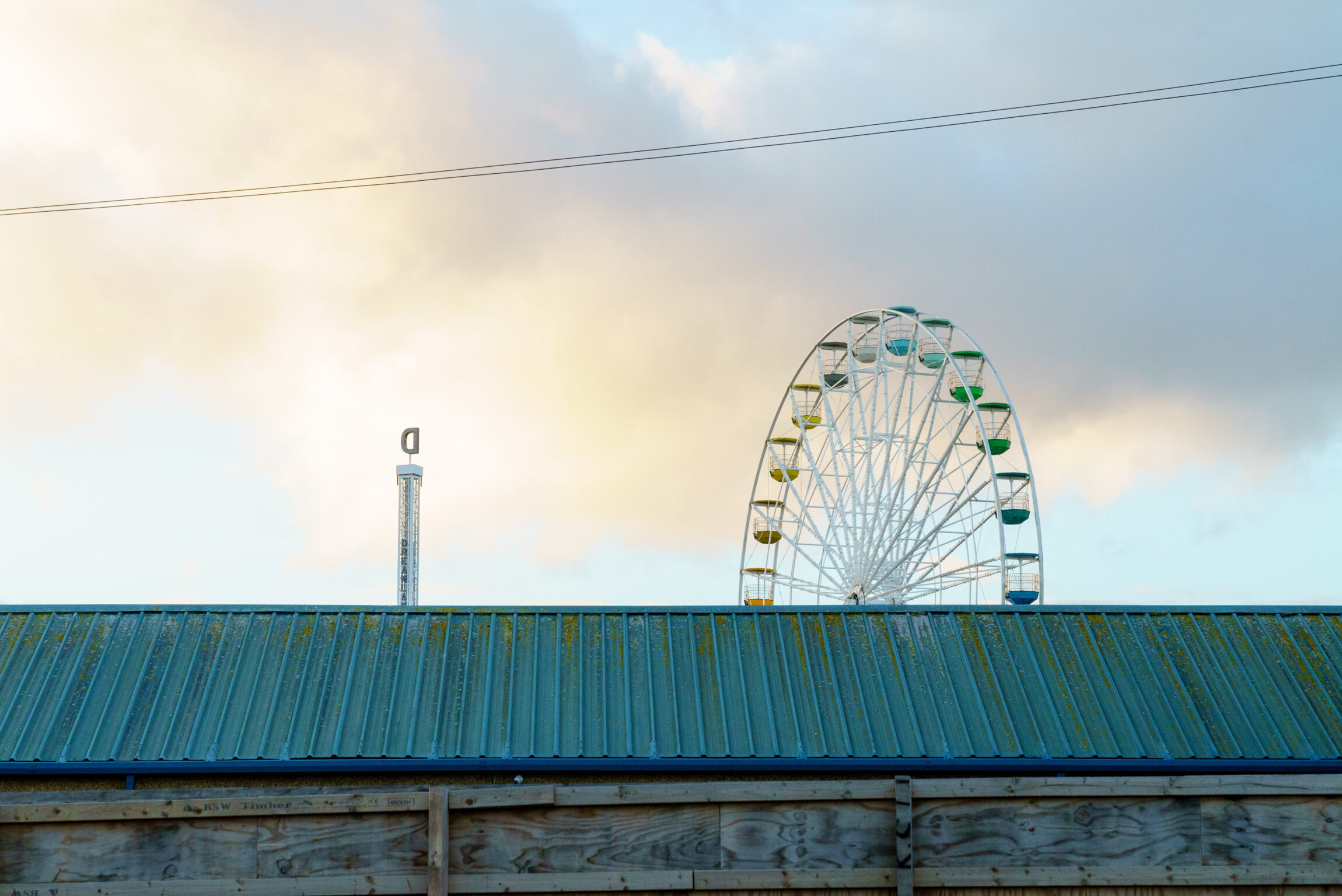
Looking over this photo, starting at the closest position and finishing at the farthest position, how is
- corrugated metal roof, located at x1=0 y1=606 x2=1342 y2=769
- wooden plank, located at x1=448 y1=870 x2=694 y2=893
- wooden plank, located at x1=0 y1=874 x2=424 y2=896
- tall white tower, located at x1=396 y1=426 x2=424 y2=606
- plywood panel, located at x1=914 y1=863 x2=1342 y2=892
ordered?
wooden plank, located at x1=0 y1=874 x2=424 y2=896 < wooden plank, located at x1=448 y1=870 x2=694 y2=893 < plywood panel, located at x1=914 y1=863 x2=1342 y2=892 < corrugated metal roof, located at x1=0 y1=606 x2=1342 y2=769 < tall white tower, located at x1=396 y1=426 x2=424 y2=606

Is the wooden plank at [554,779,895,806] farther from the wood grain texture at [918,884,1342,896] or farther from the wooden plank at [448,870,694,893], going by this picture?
the wood grain texture at [918,884,1342,896]

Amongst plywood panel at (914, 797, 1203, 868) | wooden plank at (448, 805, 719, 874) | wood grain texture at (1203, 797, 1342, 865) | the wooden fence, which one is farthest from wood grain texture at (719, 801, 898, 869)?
wood grain texture at (1203, 797, 1342, 865)

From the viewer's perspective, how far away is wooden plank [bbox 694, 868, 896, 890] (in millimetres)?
7496

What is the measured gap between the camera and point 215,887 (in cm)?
732

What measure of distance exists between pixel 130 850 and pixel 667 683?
797 centimetres

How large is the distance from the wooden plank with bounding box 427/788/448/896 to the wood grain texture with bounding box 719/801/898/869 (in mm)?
1566

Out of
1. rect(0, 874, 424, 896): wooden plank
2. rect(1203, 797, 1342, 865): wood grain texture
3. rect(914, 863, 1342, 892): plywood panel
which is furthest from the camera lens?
rect(1203, 797, 1342, 865): wood grain texture

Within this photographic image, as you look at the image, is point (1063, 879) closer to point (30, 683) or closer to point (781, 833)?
point (781, 833)

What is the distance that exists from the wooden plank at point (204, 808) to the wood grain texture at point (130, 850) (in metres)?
0.06

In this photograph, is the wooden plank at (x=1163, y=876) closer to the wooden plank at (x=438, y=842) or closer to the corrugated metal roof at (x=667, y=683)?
the wooden plank at (x=438, y=842)

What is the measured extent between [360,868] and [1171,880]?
199 inches

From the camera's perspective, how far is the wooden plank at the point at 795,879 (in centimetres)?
750

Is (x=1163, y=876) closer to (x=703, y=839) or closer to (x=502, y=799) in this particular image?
(x=703, y=839)

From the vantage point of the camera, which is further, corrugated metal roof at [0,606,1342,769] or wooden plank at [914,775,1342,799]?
corrugated metal roof at [0,606,1342,769]
